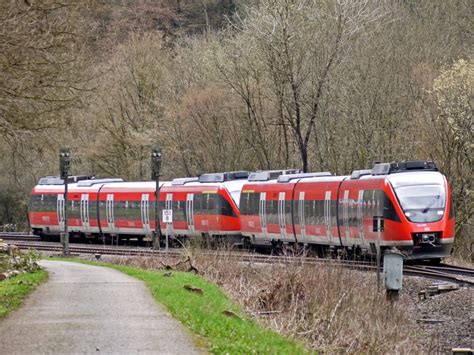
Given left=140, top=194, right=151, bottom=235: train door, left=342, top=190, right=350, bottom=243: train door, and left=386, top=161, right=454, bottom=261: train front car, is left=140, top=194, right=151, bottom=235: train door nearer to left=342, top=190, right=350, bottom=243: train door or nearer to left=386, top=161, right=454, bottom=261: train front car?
left=342, top=190, right=350, bottom=243: train door

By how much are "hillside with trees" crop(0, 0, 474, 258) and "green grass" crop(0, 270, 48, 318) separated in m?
3.24

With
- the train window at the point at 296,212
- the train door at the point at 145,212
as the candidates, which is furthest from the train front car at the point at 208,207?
the train window at the point at 296,212

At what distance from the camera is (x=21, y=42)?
68.6 ft

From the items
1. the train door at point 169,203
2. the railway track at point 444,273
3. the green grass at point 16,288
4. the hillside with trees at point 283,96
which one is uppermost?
the hillside with trees at point 283,96

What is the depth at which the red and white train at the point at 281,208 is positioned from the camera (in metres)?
31.2

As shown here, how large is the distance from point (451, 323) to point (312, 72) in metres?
27.6

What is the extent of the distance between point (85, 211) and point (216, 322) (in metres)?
39.8

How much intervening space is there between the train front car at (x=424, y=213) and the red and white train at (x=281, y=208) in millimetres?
29

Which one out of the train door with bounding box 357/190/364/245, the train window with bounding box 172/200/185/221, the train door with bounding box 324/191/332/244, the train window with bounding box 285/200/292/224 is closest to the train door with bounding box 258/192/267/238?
the train window with bounding box 285/200/292/224

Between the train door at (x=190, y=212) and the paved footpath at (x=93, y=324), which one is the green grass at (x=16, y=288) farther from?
the train door at (x=190, y=212)

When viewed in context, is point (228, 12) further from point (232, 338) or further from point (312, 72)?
point (232, 338)

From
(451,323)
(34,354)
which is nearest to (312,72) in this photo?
(451,323)

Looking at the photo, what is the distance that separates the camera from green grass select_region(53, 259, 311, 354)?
42.7 feet

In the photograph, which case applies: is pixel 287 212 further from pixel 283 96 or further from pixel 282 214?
pixel 283 96
